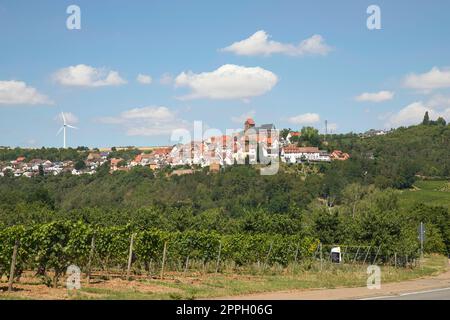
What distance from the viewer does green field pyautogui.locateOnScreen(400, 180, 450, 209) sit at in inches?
4222

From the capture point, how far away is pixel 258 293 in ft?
60.8

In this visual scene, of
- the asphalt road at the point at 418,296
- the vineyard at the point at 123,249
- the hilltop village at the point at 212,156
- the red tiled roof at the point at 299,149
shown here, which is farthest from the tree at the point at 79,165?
the asphalt road at the point at 418,296

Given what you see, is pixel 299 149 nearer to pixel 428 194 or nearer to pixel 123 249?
pixel 428 194

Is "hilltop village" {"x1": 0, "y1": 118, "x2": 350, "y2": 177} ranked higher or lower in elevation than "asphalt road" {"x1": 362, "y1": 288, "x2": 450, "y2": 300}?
higher

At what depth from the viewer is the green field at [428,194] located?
352 ft

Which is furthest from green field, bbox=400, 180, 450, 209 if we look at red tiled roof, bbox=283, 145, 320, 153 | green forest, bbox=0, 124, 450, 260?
red tiled roof, bbox=283, 145, 320, 153

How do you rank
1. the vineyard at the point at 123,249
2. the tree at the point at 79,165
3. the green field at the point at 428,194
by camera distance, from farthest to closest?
the tree at the point at 79,165
the green field at the point at 428,194
the vineyard at the point at 123,249

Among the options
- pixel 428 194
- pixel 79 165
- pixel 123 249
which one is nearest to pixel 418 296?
pixel 123 249

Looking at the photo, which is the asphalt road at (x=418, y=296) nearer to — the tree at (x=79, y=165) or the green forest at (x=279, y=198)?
the green forest at (x=279, y=198)

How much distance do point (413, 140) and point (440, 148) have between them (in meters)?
19.4

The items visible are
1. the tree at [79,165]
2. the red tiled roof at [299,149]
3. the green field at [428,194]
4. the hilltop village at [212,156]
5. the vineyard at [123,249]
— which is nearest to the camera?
the vineyard at [123,249]

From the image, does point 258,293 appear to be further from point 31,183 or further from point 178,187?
point 31,183

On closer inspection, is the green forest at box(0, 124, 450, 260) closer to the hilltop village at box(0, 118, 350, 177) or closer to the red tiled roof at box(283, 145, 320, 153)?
the hilltop village at box(0, 118, 350, 177)
